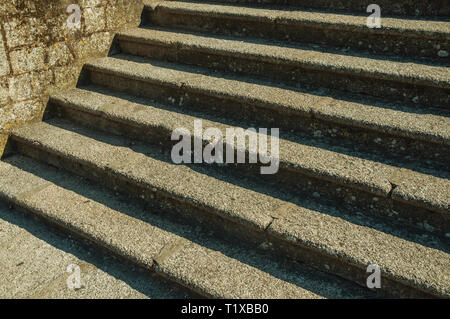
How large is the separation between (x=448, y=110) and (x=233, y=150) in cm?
144

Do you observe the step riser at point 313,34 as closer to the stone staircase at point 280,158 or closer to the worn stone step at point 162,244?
the stone staircase at point 280,158

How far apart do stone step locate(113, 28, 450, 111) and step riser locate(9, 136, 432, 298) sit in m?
1.31

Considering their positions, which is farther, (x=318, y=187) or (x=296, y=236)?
(x=318, y=187)

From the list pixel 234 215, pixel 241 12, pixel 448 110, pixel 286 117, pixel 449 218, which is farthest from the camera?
pixel 241 12

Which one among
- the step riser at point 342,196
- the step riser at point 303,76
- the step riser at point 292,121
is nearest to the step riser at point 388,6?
the step riser at point 303,76

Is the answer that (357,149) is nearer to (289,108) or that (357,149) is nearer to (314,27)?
(289,108)

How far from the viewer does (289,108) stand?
294 centimetres

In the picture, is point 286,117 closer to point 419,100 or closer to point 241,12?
point 419,100

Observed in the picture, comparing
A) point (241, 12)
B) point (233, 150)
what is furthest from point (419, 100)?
point (241, 12)

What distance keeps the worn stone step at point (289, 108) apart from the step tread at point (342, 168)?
18cm

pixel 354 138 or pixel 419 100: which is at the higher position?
pixel 419 100

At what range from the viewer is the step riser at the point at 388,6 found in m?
3.35

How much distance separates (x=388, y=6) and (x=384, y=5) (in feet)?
0.12

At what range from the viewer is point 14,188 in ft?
10.4
